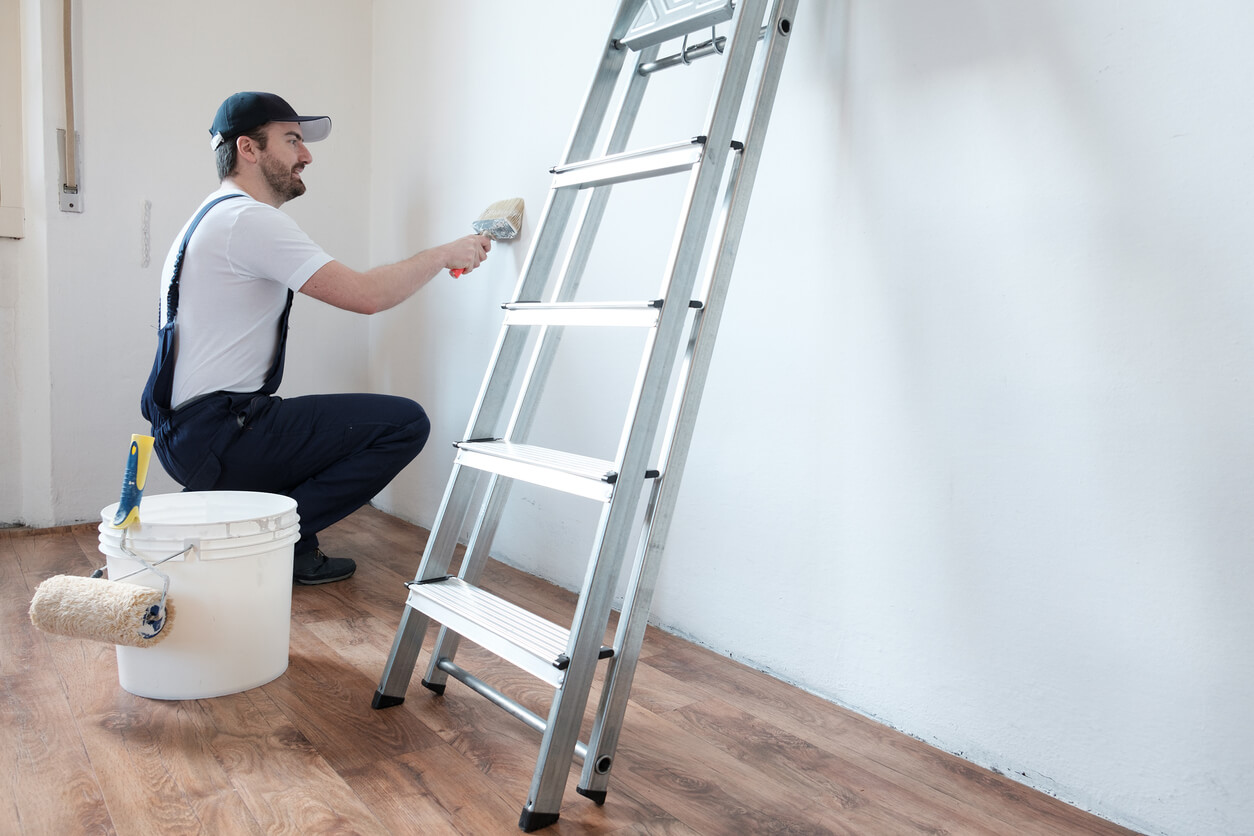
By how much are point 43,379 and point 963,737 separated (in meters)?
2.92

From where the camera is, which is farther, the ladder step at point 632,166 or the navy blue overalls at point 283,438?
the navy blue overalls at point 283,438

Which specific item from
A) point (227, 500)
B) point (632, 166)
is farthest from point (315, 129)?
point (632, 166)

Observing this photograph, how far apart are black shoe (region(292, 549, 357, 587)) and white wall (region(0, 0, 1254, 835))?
0.57m

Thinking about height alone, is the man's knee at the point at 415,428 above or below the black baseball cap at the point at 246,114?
below

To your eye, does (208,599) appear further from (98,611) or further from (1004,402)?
(1004,402)

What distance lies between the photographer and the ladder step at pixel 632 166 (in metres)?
1.40

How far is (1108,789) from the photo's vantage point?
130 centimetres

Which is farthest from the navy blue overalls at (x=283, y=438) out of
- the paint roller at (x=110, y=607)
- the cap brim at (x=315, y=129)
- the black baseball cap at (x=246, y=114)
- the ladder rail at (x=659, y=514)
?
the ladder rail at (x=659, y=514)

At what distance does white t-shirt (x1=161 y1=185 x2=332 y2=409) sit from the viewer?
205 centimetres

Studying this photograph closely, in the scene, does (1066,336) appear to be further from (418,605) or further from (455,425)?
(455,425)

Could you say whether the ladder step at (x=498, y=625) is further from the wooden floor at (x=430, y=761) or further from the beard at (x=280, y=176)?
the beard at (x=280, y=176)

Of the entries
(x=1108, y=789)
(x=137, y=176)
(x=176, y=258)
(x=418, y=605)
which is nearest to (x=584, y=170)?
(x=418, y=605)

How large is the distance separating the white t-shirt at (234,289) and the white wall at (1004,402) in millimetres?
914

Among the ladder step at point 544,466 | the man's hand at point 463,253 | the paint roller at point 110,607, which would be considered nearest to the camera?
the ladder step at point 544,466
